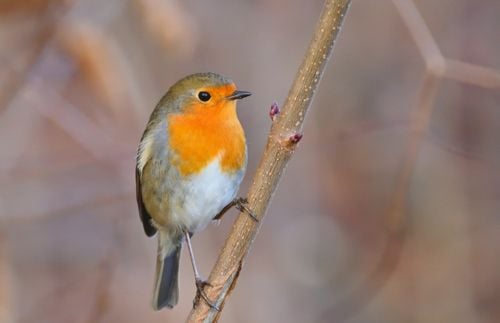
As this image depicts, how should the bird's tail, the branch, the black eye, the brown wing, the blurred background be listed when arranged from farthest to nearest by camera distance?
1. the blurred background
2. the bird's tail
3. the brown wing
4. the black eye
5. the branch

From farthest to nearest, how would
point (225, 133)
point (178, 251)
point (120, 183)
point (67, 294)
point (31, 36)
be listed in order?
point (67, 294) < point (120, 183) < point (31, 36) < point (178, 251) < point (225, 133)

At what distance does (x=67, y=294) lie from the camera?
5578 millimetres

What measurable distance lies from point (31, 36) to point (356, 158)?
10.1ft

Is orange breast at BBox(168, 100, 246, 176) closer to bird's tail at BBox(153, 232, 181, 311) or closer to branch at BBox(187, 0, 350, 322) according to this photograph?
bird's tail at BBox(153, 232, 181, 311)

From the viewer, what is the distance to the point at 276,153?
2248 mm

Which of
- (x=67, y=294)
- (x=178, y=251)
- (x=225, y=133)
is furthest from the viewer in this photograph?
(x=67, y=294)

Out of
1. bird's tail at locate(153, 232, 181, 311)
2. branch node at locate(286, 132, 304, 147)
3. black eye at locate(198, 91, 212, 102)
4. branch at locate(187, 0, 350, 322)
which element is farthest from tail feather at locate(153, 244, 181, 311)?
branch node at locate(286, 132, 304, 147)

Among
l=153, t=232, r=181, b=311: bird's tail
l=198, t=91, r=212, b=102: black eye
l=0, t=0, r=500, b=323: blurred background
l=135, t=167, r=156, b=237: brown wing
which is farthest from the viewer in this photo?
l=0, t=0, r=500, b=323: blurred background

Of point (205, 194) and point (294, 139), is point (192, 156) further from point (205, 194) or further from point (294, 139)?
point (294, 139)

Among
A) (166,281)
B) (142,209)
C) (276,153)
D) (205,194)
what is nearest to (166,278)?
(166,281)

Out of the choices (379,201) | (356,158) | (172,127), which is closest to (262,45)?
(356,158)

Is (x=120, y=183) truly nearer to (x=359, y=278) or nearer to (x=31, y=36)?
(x=31, y=36)

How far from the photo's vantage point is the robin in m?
3.12

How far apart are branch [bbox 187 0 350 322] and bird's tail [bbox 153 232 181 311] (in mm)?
1113
